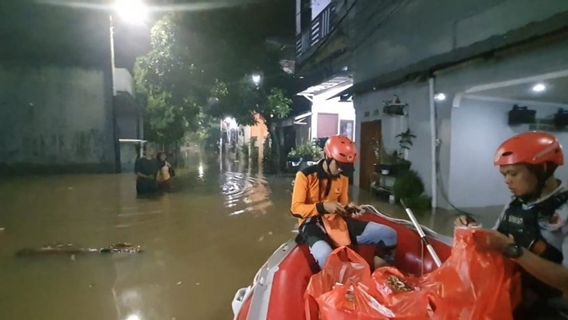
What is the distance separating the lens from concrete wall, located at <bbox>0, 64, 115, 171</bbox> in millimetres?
15211

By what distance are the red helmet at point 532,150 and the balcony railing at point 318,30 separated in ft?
42.7

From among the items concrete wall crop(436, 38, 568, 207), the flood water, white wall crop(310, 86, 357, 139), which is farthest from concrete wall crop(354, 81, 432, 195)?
white wall crop(310, 86, 357, 139)

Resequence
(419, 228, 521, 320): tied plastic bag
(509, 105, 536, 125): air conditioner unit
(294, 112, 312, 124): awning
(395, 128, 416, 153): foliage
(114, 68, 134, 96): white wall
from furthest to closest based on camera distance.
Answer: (114, 68, 134, 96): white wall, (294, 112, 312, 124): awning, (395, 128, 416, 153): foliage, (509, 105, 536, 125): air conditioner unit, (419, 228, 521, 320): tied plastic bag

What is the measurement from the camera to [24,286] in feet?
13.7

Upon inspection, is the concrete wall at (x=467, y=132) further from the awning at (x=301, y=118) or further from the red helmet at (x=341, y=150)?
the awning at (x=301, y=118)

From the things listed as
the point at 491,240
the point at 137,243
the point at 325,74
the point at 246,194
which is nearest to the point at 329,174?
the point at 491,240

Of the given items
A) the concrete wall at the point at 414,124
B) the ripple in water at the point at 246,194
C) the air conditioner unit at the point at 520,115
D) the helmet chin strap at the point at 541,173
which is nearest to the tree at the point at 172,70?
the ripple in water at the point at 246,194

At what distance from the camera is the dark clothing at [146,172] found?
1013 cm

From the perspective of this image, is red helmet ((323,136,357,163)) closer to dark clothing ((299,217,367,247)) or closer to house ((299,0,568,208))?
dark clothing ((299,217,367,247))

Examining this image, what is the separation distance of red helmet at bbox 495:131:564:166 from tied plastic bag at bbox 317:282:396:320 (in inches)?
38.1

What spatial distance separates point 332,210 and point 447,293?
125 cm

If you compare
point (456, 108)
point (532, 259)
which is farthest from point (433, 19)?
point (532, 259)

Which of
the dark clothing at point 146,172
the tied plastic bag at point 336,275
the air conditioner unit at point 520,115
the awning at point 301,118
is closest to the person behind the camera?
the tied plastic bag at point 336,275

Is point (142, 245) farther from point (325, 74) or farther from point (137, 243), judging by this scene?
point (325, 74)
